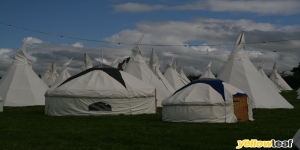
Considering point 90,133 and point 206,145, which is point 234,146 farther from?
point 90,133

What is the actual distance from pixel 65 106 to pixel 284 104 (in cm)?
1356

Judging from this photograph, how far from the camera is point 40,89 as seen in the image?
103 ft

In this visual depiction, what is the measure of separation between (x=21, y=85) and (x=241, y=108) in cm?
1840

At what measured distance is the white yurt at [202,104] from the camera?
17.0 meters

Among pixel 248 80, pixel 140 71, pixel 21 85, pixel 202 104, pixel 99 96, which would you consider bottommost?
pixel 202 104

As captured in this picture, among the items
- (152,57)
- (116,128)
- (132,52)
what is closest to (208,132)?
(116,128)

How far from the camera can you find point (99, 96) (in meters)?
21.6

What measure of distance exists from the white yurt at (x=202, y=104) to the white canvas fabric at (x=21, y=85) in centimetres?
1572

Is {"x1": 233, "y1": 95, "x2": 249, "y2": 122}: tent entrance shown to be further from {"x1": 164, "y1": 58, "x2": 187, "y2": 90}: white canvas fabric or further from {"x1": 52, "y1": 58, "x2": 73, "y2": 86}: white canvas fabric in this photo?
{"x1": 52, "y1": 58, "x2": 73, "y2": 86}: white canvas fabric

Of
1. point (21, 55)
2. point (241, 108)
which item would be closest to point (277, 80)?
point (21, 55)

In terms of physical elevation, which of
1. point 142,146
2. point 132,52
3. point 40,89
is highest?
point 132,52

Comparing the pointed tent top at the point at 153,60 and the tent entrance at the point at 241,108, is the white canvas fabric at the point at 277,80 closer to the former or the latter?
the pointed tent top at the point at 153,60

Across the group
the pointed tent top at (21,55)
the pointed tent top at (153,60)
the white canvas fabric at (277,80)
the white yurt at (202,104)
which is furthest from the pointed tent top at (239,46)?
the white canvas fabric at (277,80)

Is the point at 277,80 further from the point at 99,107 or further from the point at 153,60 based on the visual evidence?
the point at 99,107
